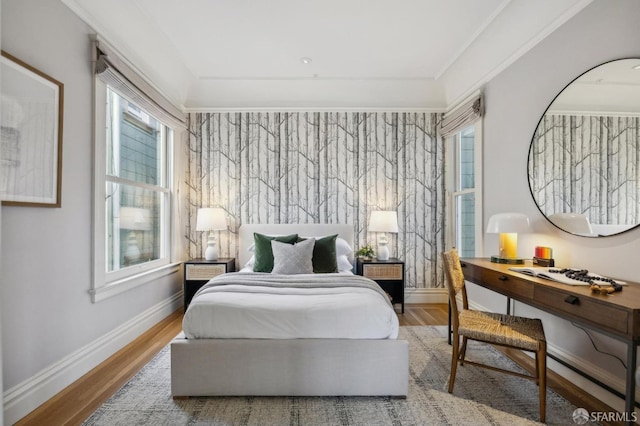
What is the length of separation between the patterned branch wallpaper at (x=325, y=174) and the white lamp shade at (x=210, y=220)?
304mm

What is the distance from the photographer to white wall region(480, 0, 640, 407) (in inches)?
→ 75.0

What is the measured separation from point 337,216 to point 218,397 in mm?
2610

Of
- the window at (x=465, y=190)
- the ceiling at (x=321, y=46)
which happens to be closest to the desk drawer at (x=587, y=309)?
the window at (x=465, y=190)

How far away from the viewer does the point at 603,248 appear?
2.02m

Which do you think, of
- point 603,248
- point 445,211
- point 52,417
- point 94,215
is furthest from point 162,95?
point 603,248

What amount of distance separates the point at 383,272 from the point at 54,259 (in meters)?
3.08

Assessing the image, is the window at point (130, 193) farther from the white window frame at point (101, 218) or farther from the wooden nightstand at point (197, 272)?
the wooden nightstand at point (197, 272)

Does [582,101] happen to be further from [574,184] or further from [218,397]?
[218,397]

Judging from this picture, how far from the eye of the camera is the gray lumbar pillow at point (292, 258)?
123 inches

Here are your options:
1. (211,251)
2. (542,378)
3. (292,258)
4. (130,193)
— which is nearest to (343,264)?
(292,258)

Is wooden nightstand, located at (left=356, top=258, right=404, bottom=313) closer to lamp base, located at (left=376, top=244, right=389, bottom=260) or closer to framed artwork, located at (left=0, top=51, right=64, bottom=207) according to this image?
lamp base, located at (left=376, top=244, right=389, bottom=260)

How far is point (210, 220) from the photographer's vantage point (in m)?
3.83

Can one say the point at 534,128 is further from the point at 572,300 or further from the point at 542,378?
the point at 542,378

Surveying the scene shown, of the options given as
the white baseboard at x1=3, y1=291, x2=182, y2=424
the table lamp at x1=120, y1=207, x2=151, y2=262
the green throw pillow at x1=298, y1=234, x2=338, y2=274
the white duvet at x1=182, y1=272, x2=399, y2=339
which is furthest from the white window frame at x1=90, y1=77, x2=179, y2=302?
the green throw pillow at x1=298, y1=234, x2=338, y2=274
